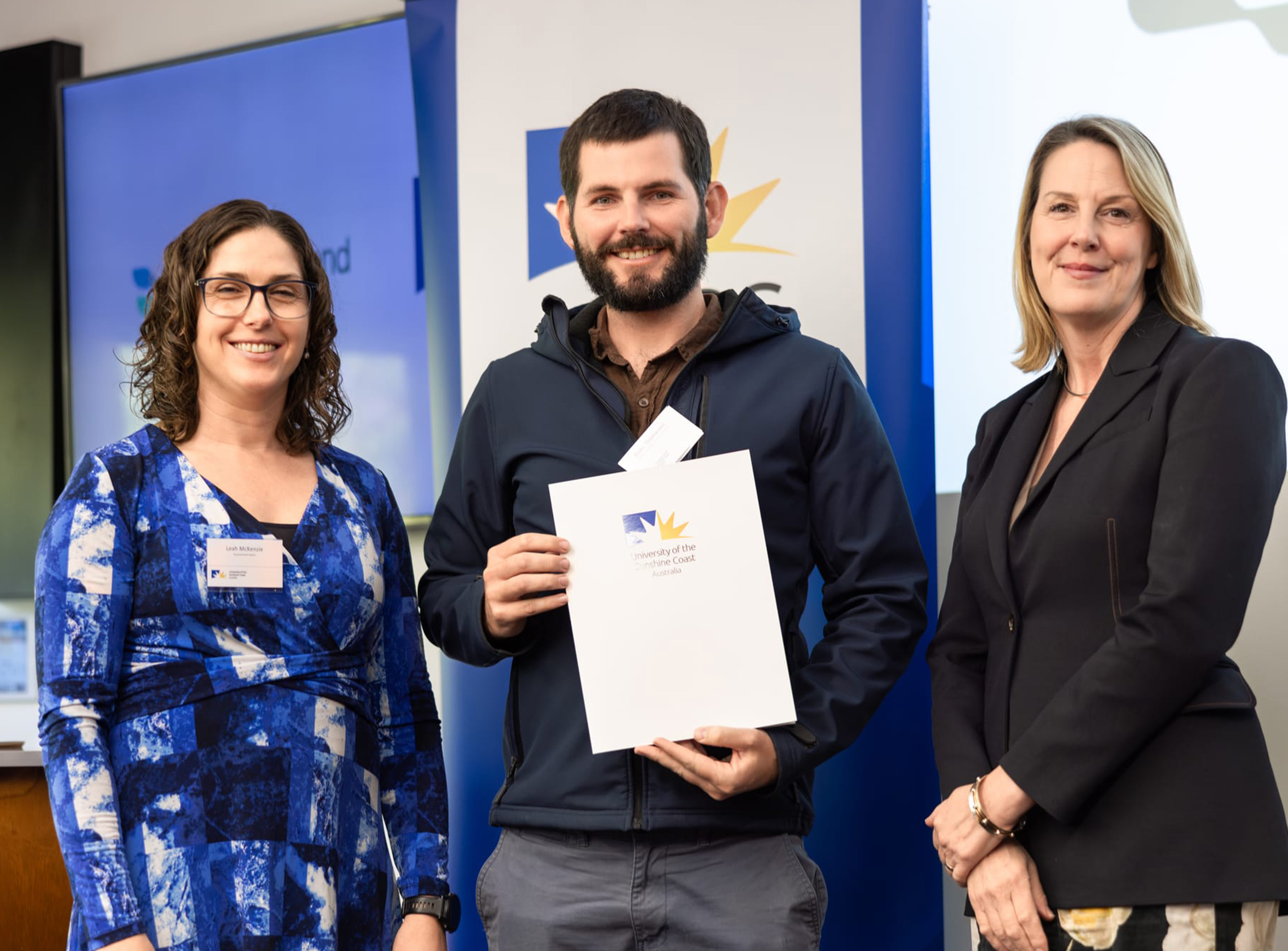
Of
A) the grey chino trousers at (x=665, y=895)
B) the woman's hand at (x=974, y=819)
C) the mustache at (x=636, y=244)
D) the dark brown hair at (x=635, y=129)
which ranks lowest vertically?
the grey chino trousers at (x=665, y=895)

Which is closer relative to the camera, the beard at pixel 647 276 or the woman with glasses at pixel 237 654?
the woman with glasses at pixel 237 654

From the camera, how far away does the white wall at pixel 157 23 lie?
13.6ft

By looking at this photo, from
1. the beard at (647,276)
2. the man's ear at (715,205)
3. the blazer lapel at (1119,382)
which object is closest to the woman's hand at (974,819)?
the blazer lapel at (1119,382)

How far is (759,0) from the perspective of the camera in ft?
8.98

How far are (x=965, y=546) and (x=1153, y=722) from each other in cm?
44

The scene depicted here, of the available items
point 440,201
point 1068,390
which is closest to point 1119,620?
point 1068,390

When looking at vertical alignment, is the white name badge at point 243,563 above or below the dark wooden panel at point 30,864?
above

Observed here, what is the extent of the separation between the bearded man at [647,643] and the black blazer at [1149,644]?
25cm

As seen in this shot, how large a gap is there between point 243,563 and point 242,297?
0.46m

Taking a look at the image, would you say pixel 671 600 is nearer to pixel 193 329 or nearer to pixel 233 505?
pixel 233 505

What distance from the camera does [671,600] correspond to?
71.8 inches

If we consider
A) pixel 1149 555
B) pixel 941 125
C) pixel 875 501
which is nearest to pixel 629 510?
pixel 875 501

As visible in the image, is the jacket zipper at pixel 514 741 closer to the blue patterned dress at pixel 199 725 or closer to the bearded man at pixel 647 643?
the bearded man at pixel 647 643

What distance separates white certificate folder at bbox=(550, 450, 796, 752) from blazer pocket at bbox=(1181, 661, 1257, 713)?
567mm
